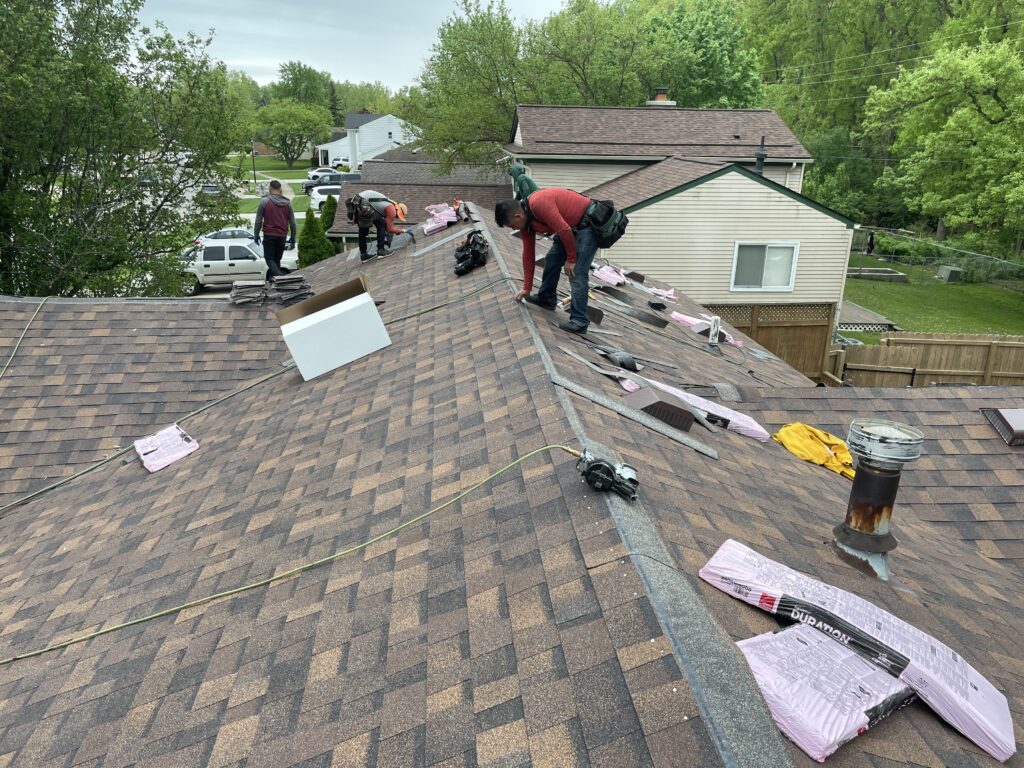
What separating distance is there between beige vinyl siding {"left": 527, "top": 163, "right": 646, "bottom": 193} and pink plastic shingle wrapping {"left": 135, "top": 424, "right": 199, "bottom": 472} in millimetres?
18975

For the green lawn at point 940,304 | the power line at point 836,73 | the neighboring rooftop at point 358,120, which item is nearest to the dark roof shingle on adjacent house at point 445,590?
the green lawn at point 940,304

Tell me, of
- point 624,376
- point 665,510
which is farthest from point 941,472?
point 665,510

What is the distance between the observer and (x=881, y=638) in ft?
9.90

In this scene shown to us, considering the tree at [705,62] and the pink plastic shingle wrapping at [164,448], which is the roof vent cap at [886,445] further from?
the tree at [705,62]

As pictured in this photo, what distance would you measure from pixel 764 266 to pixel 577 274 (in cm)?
1514

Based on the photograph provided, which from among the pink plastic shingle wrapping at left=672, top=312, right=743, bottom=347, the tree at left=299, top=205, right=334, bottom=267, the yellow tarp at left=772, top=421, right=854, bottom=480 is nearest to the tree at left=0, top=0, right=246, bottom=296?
the tree at left=299, top=205, right=334, bottom=267

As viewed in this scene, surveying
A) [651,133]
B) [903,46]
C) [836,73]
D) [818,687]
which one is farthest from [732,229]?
[903,46]

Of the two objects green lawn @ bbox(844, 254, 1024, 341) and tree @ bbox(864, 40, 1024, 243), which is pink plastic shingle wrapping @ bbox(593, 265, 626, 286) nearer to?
green lawn @ bbox(844, 254, 1024, 341)

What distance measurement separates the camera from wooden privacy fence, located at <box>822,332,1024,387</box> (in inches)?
666

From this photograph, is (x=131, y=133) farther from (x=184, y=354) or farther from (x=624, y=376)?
(x=624, y=376)

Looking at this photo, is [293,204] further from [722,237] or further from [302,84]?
[302,84]

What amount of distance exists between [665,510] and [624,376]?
2.87m

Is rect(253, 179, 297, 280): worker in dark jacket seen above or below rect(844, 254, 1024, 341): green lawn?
above

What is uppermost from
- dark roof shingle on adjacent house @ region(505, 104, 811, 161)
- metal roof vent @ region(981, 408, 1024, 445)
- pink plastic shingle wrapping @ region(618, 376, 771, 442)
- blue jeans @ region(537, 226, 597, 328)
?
dark roof shingle on adjacent house @ region(505, 104, 811, 161)
